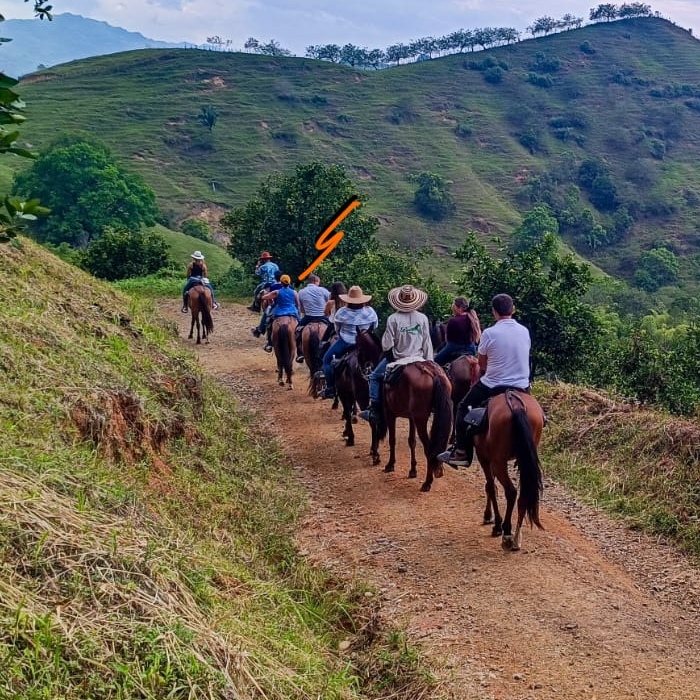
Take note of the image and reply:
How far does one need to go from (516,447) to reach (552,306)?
27.1 ft

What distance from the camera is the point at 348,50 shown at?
133 meters

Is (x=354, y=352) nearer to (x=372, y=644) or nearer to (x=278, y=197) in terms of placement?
(x=372, y=644)

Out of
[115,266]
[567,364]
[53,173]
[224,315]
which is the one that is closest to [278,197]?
[224,315]

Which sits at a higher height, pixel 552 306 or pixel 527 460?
pixel 552 306

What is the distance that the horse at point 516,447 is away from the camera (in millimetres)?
7320

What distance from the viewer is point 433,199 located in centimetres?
7331

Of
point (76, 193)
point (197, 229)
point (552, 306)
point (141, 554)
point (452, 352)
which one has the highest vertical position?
point (76, 193)

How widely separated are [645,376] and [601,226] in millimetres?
63067

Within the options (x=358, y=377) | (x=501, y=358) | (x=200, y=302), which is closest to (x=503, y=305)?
(x=501, y=358)

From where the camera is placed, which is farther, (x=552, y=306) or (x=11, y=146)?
(x=552, y=306)

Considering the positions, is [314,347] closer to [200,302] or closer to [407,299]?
[407,299]

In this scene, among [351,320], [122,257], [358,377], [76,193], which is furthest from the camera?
[76,193]

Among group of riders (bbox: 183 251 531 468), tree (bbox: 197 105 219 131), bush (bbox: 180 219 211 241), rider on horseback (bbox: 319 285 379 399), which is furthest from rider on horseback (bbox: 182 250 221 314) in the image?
tree (bbox: 197 105 219 131)

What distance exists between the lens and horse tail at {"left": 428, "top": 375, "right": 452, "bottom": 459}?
909 centimetres
